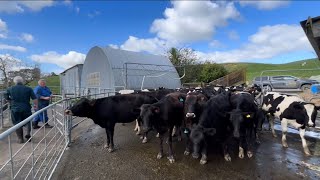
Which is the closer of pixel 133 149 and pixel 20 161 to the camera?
pixel 20 161

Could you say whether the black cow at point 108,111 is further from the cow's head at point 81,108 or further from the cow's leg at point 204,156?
the cow's leg at point 204,156

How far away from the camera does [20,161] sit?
6.03 m

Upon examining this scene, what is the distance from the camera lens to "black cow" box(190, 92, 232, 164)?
5660mm

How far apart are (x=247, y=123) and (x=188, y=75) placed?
99.4ft

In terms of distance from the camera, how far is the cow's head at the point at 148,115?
241 inches

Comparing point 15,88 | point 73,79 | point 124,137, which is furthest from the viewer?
point 73,79

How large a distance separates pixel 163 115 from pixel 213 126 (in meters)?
1.24

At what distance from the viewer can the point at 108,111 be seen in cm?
713

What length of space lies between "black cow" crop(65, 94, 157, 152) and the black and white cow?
411 cm

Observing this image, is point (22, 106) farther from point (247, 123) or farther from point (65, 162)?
point (247, 123)

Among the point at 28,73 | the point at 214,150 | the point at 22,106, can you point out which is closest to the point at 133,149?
the point at 214,150

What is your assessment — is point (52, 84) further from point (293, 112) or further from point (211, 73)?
point (293, 112)

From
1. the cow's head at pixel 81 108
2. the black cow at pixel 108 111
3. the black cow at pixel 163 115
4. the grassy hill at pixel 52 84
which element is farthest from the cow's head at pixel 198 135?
the grassy hill at pixel 52 84

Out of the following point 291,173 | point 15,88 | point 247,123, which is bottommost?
point 291,173
